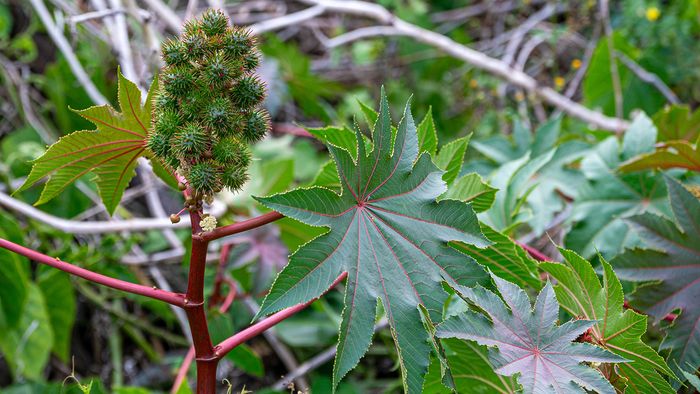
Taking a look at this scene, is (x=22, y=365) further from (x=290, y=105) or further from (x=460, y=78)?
(x=460, y=78)

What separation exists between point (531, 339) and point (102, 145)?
69 centimetres

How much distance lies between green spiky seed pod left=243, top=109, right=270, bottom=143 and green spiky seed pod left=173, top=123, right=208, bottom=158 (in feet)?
0.21

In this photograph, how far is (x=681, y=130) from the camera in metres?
1.78

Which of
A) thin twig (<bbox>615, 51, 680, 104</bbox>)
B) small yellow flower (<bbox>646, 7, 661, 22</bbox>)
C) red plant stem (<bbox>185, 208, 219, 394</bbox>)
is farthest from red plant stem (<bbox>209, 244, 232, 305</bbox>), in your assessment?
small yellow flower (<bbox>646, 7, 661, 22</bbox>)

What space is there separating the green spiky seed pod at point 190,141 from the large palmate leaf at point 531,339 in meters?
0.39

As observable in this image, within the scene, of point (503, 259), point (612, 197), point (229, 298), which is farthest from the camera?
point (229, 298)

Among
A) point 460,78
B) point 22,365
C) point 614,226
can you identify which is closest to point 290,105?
point 460,78

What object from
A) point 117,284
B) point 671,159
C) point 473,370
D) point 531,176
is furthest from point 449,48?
point 117,284

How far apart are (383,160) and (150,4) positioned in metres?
1.80

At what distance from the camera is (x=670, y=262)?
1134 millimetres

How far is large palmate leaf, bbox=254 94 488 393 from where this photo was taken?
0.82m

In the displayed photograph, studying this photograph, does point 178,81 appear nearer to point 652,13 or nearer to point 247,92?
point 247,92

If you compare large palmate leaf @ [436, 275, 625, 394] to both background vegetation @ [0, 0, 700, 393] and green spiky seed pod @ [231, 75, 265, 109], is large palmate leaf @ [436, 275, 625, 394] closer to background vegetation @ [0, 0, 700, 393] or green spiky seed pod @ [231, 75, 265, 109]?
background vegetation @ [0, 0, 700, 393]

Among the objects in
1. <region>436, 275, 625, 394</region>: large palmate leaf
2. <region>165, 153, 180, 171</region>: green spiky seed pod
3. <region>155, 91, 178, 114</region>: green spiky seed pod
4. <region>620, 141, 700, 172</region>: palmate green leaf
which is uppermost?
<region>155, 91, 178, 114</region>: green spiky seed pod
